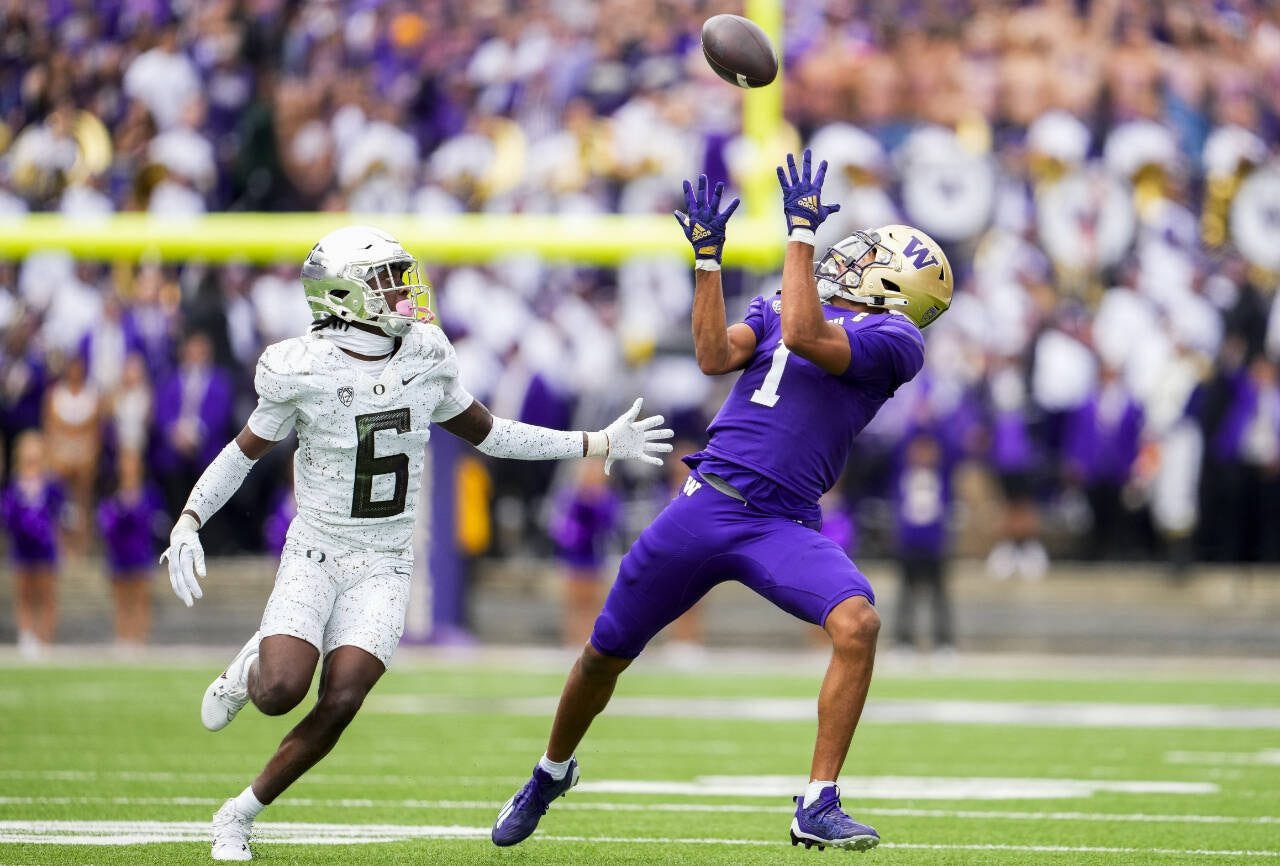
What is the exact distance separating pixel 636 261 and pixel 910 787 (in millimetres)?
8947

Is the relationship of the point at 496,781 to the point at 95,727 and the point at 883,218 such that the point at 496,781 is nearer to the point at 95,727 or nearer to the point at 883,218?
the point at 95,727

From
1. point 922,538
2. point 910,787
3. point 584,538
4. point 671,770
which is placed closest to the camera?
point 910,787

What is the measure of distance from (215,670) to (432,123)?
518 cm

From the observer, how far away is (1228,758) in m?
8.62

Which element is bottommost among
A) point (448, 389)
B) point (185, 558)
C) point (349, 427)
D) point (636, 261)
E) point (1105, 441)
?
point (185, 558)

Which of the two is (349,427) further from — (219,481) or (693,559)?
(693,559)

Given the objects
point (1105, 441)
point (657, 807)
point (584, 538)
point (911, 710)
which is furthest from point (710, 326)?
point (1105, 441)

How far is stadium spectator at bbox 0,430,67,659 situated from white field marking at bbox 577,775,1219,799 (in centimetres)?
801

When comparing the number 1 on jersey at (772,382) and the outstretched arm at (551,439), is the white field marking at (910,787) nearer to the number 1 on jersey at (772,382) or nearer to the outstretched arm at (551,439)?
the outstretched arm at (551,439)

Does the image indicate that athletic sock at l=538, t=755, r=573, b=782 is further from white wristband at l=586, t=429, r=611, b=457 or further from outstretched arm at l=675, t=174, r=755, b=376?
outstretched arm at l=675, t=174, r=755, b=376

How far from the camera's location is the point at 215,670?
43.0ft

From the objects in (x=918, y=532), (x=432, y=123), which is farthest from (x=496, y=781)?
(x=432, y=123)

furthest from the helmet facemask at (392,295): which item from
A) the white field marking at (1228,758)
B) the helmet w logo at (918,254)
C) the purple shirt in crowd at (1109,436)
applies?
the purple shirt in crowd at (1109,436)

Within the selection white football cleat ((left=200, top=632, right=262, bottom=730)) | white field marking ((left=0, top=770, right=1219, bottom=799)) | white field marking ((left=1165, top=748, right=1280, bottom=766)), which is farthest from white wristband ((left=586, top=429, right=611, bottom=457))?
white field marking ((left=1165, top=748, right=1280, bottom=766))
